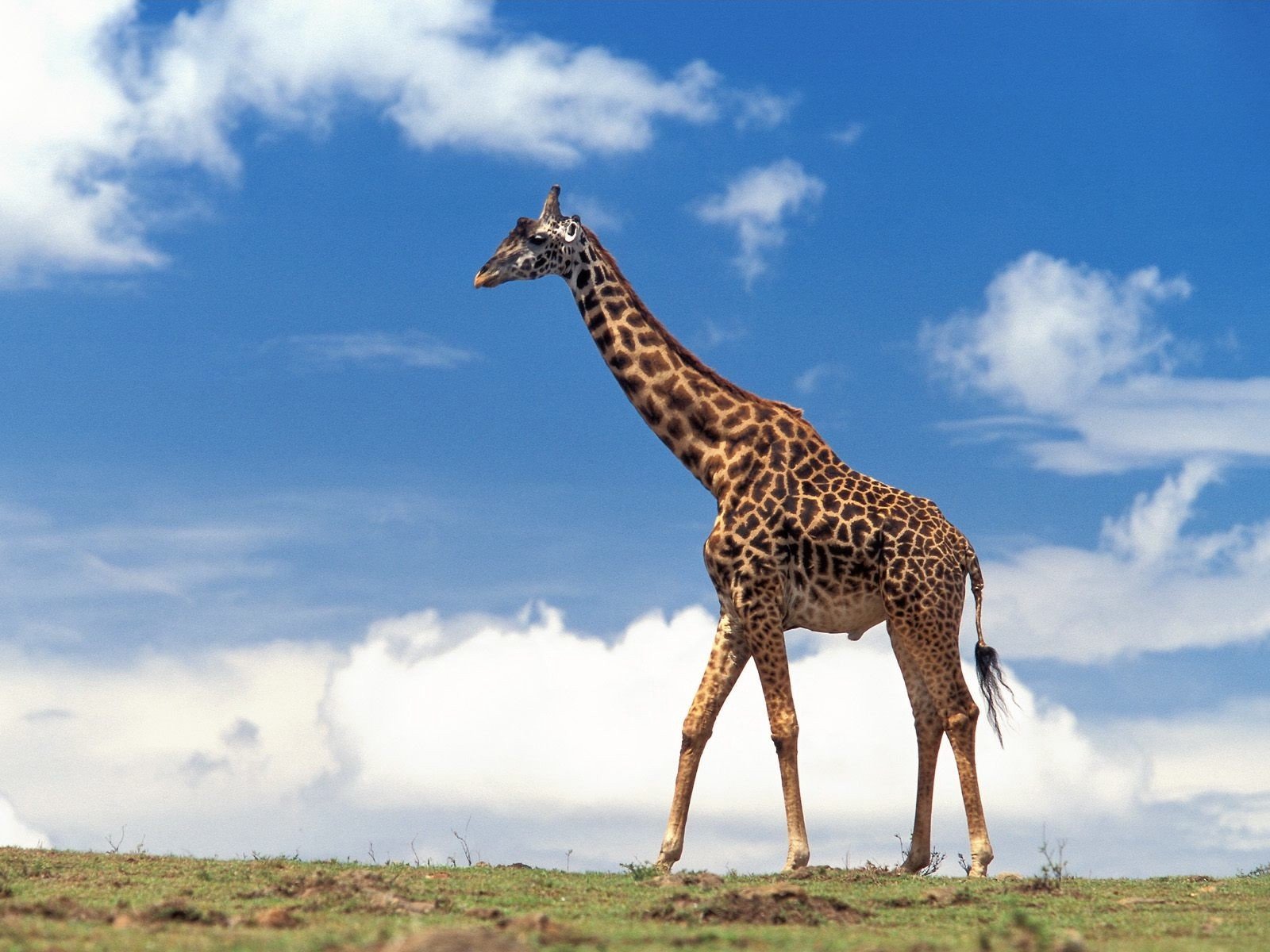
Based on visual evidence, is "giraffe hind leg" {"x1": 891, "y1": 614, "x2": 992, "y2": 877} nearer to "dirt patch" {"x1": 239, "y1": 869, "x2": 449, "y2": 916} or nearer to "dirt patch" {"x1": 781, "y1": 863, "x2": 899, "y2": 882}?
"dirt patch" {"x1": 781, "y1": 863, "x2": 899, "y2": 882}

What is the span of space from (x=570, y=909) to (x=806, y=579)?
5962mm

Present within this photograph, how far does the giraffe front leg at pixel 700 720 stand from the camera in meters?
17.5

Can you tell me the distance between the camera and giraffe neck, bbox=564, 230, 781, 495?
61.2 ft

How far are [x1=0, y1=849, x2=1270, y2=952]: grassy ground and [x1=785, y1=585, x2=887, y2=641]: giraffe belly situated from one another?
9.73ft

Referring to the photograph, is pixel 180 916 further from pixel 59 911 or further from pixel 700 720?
pixel 700 720

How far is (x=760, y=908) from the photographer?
12211 millimetres

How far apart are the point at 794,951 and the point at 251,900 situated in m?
5.87

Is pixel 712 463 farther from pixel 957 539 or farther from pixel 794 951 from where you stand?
pixel 794 951

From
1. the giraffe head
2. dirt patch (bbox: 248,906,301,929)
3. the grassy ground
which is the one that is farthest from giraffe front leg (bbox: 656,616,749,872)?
dirt patch (bbox: 248,906,301,929)

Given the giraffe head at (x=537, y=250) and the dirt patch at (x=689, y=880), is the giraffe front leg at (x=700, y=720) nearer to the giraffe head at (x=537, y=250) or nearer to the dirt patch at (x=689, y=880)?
the dirt patch at (x=689, y=880)

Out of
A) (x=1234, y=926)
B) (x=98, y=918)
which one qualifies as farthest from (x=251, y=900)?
(x=1234, y=926)

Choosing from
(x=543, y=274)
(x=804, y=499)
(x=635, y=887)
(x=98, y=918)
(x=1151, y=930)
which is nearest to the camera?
(x=98, y=918)

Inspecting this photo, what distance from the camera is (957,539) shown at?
18.1 meters

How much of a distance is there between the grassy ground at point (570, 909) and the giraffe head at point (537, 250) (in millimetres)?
7718
